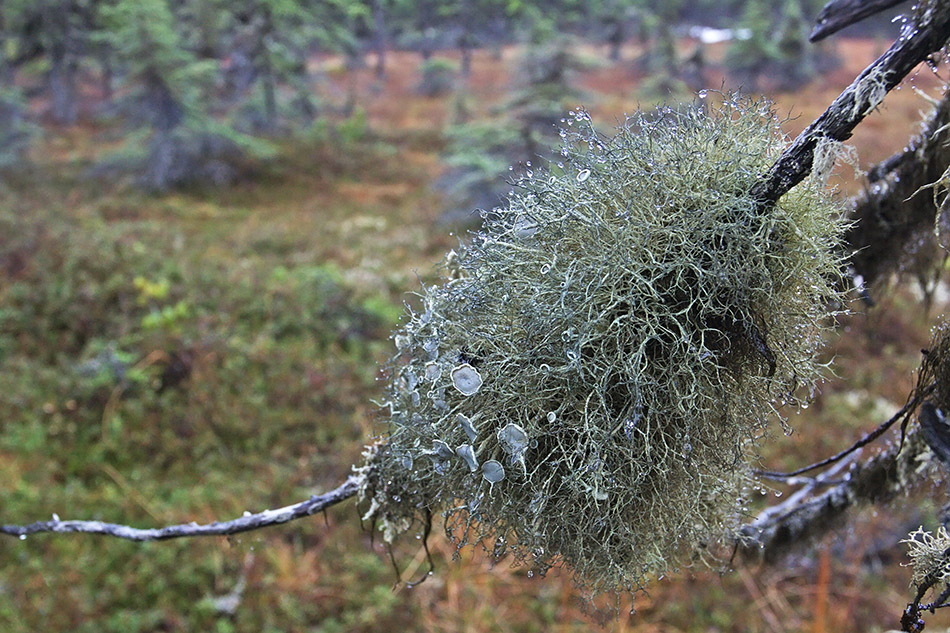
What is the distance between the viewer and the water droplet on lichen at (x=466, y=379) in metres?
1.09

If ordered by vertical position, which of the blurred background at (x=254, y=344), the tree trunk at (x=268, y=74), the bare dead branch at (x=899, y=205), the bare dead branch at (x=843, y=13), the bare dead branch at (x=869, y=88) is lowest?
the blurred background at (x=254, y=344)

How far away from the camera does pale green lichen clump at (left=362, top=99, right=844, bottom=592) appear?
1.04 meters

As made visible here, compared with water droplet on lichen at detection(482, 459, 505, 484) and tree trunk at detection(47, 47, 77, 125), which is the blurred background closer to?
tree trunk at detection(47, 47, 77, 125)

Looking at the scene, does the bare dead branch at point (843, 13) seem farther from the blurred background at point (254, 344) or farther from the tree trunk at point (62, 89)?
the tree trunk at point (62, 89)

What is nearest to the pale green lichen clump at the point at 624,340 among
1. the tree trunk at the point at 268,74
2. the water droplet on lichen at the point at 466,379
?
the water droplet on lichen at the point at 466,379

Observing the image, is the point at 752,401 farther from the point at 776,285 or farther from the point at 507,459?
the point at 507,459

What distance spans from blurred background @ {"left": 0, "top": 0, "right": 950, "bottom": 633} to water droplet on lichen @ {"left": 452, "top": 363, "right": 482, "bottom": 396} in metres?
0.42

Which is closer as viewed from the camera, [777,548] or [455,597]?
[777,548]

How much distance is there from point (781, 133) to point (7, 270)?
10.1m

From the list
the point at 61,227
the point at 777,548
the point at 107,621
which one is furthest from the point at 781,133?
the point at 61,227

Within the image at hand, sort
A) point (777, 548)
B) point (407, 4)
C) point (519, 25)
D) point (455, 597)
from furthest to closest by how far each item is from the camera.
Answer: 1. point (407, 4)
2. point (519, 25)
3. point (455, 597)
4. point (777, 548)

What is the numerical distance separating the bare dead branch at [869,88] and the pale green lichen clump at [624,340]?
77 millimetres

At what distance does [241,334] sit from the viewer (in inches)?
312

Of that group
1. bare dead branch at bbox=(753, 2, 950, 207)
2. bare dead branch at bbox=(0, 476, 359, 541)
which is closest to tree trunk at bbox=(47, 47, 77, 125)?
bare dead branch at bbox=(0, 476, 359, 541)
